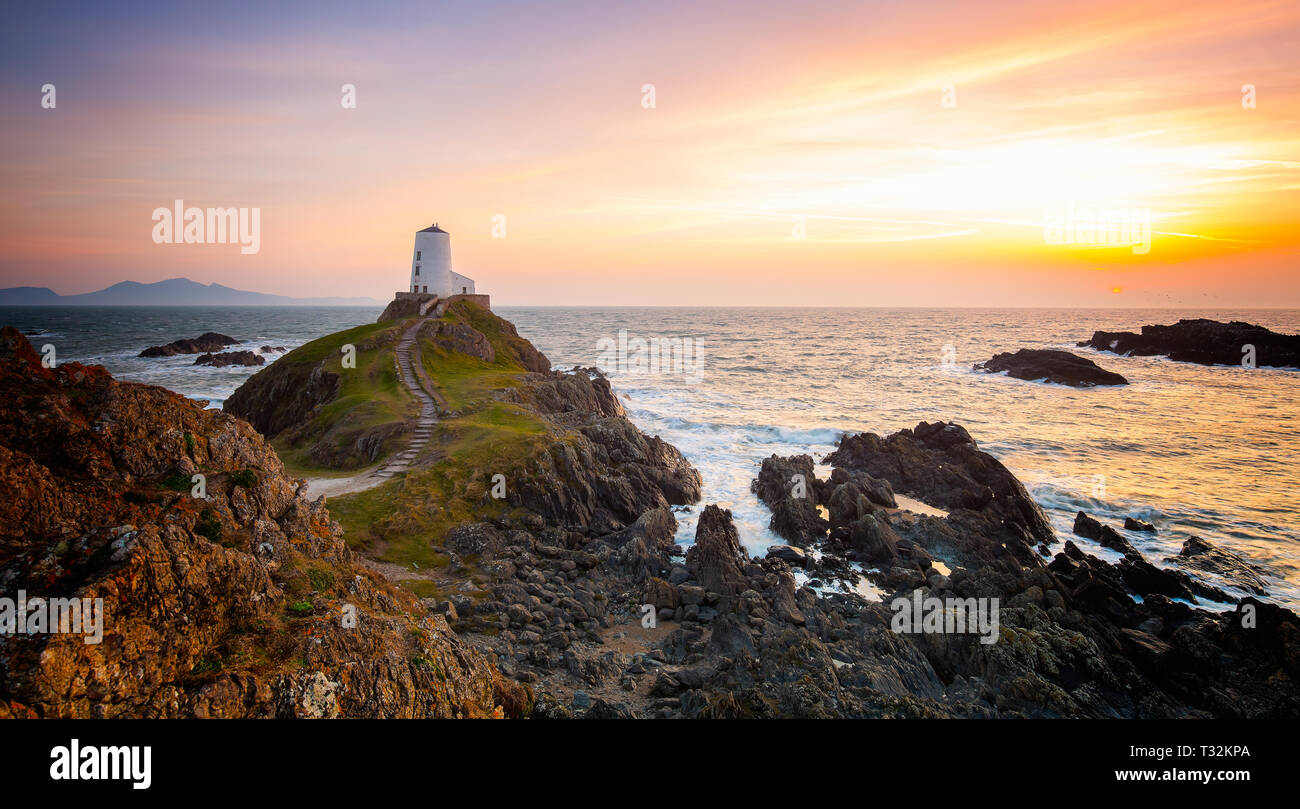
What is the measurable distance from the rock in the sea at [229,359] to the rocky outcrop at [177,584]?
93.6 m

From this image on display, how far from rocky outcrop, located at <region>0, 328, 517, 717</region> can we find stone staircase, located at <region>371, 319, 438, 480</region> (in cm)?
1747

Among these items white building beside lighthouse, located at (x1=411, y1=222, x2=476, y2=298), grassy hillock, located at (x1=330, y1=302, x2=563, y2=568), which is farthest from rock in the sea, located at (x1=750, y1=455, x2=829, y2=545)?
white building beside lighthouse, located at (x1=411, y1=222, x2=476, y2=298)

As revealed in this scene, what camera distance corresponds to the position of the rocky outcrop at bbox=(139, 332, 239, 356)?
10206 cm

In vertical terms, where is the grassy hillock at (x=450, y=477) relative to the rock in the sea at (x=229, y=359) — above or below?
below

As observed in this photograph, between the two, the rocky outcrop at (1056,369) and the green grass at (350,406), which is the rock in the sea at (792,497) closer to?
the green grass at (350,406)

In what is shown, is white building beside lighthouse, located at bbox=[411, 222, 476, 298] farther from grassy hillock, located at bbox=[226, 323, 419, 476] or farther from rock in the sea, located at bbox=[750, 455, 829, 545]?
rock in the sea, located at bbox=[750, 455, 829, 545]

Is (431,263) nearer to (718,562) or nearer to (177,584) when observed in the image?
(718,562)

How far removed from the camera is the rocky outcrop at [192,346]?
102 meters

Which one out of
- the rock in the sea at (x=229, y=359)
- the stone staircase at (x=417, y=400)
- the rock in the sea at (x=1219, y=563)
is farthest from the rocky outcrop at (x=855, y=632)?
the rock in the sea at (x=229, y=359)
